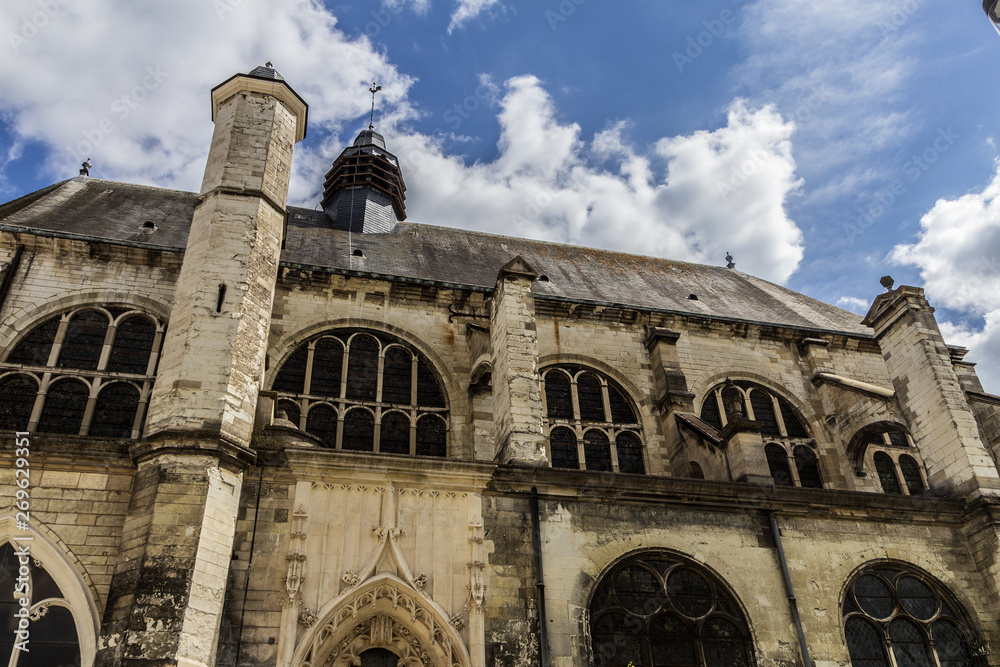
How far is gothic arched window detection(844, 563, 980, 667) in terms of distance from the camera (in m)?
8.13

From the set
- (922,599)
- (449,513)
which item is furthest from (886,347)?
(449,513)

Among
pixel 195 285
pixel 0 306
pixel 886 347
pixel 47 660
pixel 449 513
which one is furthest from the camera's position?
pixel 886 347

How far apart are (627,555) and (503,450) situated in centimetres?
183

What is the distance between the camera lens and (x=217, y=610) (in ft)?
21.3

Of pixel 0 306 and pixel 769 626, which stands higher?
pixel 0 306

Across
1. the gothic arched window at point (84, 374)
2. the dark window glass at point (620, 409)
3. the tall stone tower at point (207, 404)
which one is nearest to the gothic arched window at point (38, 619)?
the tall stone tower at point (207, 404)

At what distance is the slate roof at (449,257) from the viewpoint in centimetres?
1233

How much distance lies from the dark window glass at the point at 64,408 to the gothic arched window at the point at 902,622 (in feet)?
32.2

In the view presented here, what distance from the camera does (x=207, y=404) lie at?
7.32 m

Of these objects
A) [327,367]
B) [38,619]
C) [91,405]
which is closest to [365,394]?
[327,367]

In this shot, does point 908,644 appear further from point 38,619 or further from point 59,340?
point 59,340

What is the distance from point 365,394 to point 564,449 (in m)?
3.20

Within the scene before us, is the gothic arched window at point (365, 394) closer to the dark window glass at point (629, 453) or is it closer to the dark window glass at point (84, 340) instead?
the dark window glass at point (84, 340)

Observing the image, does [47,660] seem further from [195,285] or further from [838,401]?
[838,401]
